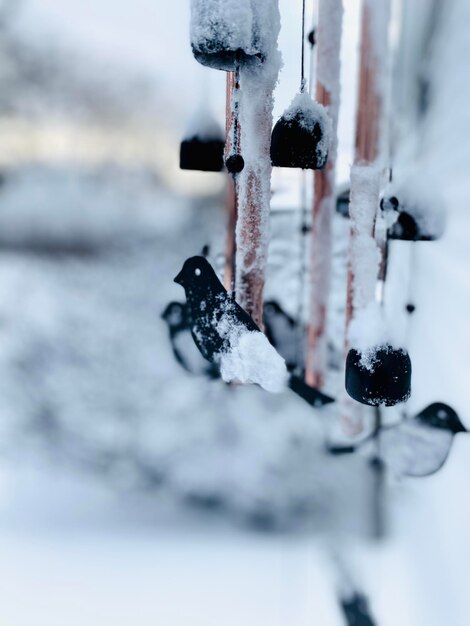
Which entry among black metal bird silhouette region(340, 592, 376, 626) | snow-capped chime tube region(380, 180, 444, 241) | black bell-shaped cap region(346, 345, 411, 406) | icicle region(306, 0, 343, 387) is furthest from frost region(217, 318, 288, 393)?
black metal bird silhouette region(340, 592, 376, 626)

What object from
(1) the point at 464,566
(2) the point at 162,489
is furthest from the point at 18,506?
(1) the point at 464,566

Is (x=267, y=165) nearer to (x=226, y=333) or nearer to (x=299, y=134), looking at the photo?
(x=299, y=134)

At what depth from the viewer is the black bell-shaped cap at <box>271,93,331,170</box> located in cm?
136

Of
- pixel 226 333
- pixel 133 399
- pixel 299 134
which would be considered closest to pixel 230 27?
pixel 299 134

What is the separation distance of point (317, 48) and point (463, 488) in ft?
6.72

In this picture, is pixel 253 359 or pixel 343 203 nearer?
pixel 253 359

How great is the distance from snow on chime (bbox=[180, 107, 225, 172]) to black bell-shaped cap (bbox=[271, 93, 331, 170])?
58 cm

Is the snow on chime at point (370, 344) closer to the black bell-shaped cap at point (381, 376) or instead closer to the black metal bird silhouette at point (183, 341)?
the black bell-shaped cap at point (381, 376)

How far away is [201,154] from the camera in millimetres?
1934

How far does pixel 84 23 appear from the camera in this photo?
11.8ft

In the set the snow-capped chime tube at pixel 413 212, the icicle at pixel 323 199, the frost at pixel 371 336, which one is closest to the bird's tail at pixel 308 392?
the icicle at pixel 323 199

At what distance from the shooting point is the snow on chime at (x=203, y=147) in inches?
76.0

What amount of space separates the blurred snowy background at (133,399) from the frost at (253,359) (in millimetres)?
1811

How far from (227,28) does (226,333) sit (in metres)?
0.72
